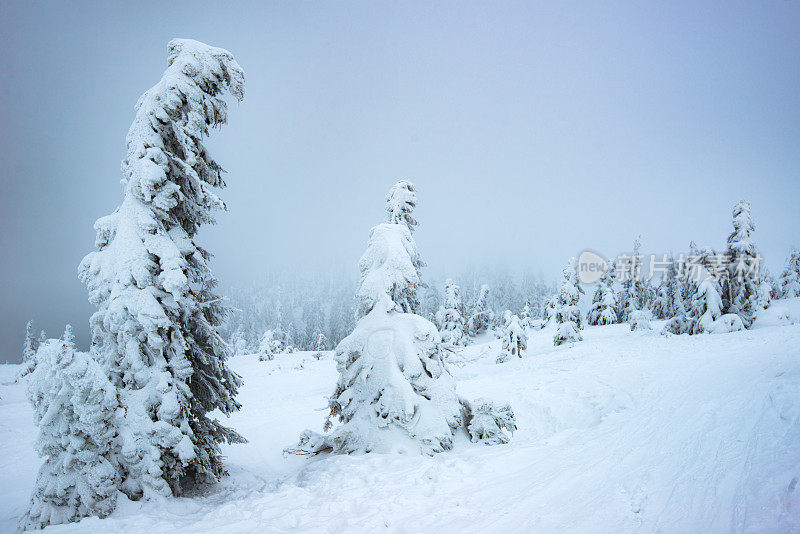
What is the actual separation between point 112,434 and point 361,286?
6.31 metres

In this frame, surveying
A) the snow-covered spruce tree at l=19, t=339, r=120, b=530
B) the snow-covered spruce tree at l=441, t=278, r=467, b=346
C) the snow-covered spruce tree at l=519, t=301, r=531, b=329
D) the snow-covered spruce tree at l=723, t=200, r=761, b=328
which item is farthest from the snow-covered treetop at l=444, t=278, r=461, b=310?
the snow-covered spruce tree at l=19, t=339, r=120, b=530

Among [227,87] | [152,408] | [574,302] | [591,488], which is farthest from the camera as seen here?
[574,302]

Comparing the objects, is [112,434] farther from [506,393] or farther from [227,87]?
[506,393]

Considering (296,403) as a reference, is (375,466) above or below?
above

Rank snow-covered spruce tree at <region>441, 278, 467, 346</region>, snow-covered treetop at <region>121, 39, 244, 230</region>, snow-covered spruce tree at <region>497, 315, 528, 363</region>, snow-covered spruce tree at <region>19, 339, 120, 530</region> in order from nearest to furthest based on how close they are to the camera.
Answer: snow-covered spruce tree at <region>19, 339, 120, 530</region> → snow-covered treetop at <region>121, 39, 244, 230</region> → snow-covered spruce tree at <region>497, 315, 528, 363</region> → snow-covered spruce tree at <region>441, 278, 467, 346</region>

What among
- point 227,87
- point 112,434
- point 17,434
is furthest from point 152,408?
point 17,434

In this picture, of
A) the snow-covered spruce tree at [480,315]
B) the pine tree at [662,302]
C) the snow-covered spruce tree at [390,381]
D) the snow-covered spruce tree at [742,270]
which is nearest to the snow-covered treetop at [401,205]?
the snow-covered spruce tree at [390,381]

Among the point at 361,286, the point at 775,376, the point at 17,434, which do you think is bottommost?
the point at 17,434

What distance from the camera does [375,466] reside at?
288 inches

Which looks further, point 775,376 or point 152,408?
point 775,376

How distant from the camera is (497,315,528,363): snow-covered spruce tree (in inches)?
1350

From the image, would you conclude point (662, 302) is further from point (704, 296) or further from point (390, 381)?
point (390, 381)

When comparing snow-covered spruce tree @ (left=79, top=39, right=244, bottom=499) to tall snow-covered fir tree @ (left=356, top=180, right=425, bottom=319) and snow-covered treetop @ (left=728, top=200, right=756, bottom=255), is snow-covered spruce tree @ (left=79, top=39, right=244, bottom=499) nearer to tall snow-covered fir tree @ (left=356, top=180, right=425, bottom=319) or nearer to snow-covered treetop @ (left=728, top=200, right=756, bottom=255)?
tall snow-covered fir tree @ (left=356, top=180, right=425, bottom=319)

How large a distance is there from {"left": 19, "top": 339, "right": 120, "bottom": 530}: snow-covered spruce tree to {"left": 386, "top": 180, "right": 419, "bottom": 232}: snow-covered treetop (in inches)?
348
